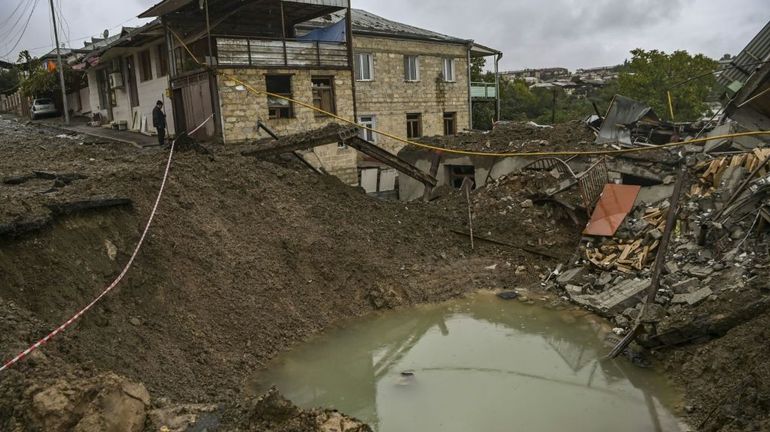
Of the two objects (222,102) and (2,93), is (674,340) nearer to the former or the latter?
(222,102)

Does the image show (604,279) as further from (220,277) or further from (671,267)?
(220,277)

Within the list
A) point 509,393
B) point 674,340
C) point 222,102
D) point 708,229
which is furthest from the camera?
point 222,102

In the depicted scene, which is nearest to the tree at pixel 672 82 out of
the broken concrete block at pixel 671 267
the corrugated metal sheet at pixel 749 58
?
the corrugated metal sheet at pixel 749 58

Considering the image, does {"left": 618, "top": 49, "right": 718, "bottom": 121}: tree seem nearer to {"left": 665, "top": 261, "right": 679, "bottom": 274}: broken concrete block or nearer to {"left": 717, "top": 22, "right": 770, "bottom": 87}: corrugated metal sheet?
{"left": 717, "top": 22, "right": 770, "bottom": 87}: corrugated metal sheet

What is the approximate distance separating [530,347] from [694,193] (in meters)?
5.91

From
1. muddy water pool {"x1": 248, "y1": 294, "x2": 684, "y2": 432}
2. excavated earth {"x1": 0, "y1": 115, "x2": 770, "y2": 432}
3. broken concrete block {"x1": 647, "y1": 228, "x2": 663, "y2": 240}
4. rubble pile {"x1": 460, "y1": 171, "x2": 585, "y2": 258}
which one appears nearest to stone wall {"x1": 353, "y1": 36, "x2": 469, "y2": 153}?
excavated earth {"x1": 0, "y1": 115, "x2": 770, "y2": 432}

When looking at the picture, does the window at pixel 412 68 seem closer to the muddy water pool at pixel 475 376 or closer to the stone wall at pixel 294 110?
the stone wall at pixel 294 110

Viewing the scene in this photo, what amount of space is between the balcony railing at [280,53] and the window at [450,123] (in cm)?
971

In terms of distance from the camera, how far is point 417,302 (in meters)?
11.9

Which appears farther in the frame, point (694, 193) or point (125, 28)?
point (125, 28)

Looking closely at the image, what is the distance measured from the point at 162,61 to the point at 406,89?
10.9 meters

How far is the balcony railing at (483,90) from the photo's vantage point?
30414 mm

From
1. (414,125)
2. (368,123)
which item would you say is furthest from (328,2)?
(414,125)

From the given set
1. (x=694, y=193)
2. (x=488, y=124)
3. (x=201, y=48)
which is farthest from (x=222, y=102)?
(x=488, y=124)
